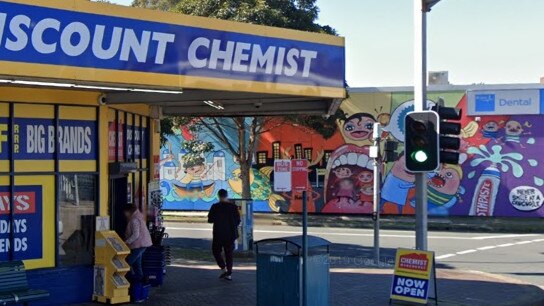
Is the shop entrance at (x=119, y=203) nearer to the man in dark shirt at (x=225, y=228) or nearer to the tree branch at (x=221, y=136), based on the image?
the man in dark shirt at (x=225, y=228)

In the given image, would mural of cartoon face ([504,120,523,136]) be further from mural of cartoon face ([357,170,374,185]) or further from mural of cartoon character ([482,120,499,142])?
mural of cartoon face ([357,170,374,185])

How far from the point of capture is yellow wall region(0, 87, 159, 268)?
398 inches

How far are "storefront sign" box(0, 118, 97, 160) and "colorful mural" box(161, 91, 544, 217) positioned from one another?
66.7ft

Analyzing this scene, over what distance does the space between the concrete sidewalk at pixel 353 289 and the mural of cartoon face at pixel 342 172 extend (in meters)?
15.3

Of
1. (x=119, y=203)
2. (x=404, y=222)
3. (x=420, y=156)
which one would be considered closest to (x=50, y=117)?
(x=119, y=203)

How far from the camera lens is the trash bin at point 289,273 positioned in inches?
373

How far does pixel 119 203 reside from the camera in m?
12.1

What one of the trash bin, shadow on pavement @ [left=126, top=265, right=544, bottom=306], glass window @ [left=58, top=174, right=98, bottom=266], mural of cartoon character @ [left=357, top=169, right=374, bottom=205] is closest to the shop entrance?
glass window @ [left=58, top=174, right=98, bottom=266]

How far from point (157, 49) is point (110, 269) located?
11.7ft

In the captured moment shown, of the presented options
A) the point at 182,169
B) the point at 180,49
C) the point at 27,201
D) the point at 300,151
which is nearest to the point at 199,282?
the point at 27,201

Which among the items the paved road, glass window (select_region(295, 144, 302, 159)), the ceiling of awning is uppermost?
the ceiling of awning

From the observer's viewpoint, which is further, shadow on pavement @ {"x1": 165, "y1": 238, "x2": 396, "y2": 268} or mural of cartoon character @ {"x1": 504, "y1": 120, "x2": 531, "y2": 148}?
mural of cartoon character @ {"x1": 504, "y1": 120, "x2": 531, "y2": 148}

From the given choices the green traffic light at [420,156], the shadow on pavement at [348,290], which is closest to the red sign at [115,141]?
the shadow on pavement at [348,290]

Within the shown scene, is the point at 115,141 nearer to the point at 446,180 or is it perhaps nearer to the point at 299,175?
the point at 299,175
